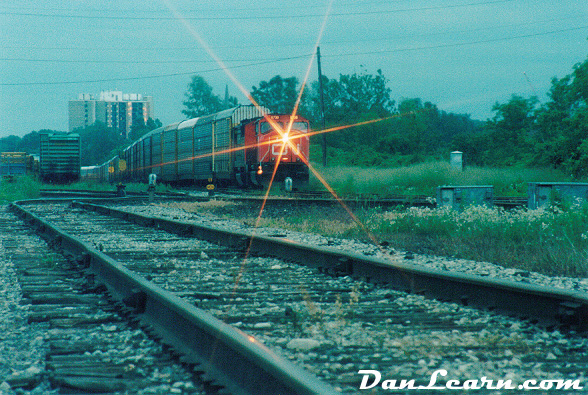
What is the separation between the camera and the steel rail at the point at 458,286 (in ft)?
11.5

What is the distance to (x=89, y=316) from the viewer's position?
3844 mm

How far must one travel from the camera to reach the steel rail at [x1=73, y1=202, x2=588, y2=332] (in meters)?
3.49

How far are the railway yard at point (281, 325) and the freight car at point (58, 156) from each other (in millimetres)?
32759

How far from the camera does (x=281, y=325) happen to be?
3.56m

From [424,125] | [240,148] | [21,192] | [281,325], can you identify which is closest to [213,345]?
[281,325]

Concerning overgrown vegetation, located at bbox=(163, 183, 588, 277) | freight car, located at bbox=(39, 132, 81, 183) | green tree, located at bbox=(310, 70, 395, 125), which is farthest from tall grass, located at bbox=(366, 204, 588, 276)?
green tree, located at bbox=(310, 70, 395, 125)

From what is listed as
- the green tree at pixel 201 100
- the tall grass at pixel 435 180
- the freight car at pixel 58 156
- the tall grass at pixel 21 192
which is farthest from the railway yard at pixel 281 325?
the green tree at pixel 201 100

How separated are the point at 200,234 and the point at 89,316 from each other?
5.13 meters

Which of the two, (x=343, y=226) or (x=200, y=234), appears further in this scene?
(x=343, y=226)

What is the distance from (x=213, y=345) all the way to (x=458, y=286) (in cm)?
217

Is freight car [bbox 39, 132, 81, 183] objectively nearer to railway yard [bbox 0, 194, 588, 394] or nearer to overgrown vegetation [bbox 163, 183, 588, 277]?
overgrown vegetation [bbox 163, 183, 588, 277]

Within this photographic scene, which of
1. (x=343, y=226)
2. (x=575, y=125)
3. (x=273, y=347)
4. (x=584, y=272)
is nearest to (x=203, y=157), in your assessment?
(x=575, y=125)

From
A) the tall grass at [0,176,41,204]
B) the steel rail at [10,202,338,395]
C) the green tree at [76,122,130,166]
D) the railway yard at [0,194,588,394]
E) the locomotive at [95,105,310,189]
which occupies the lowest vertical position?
the railway yard at [0,194,588,394]

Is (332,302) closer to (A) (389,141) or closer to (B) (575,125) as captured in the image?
(B) (575,125)
